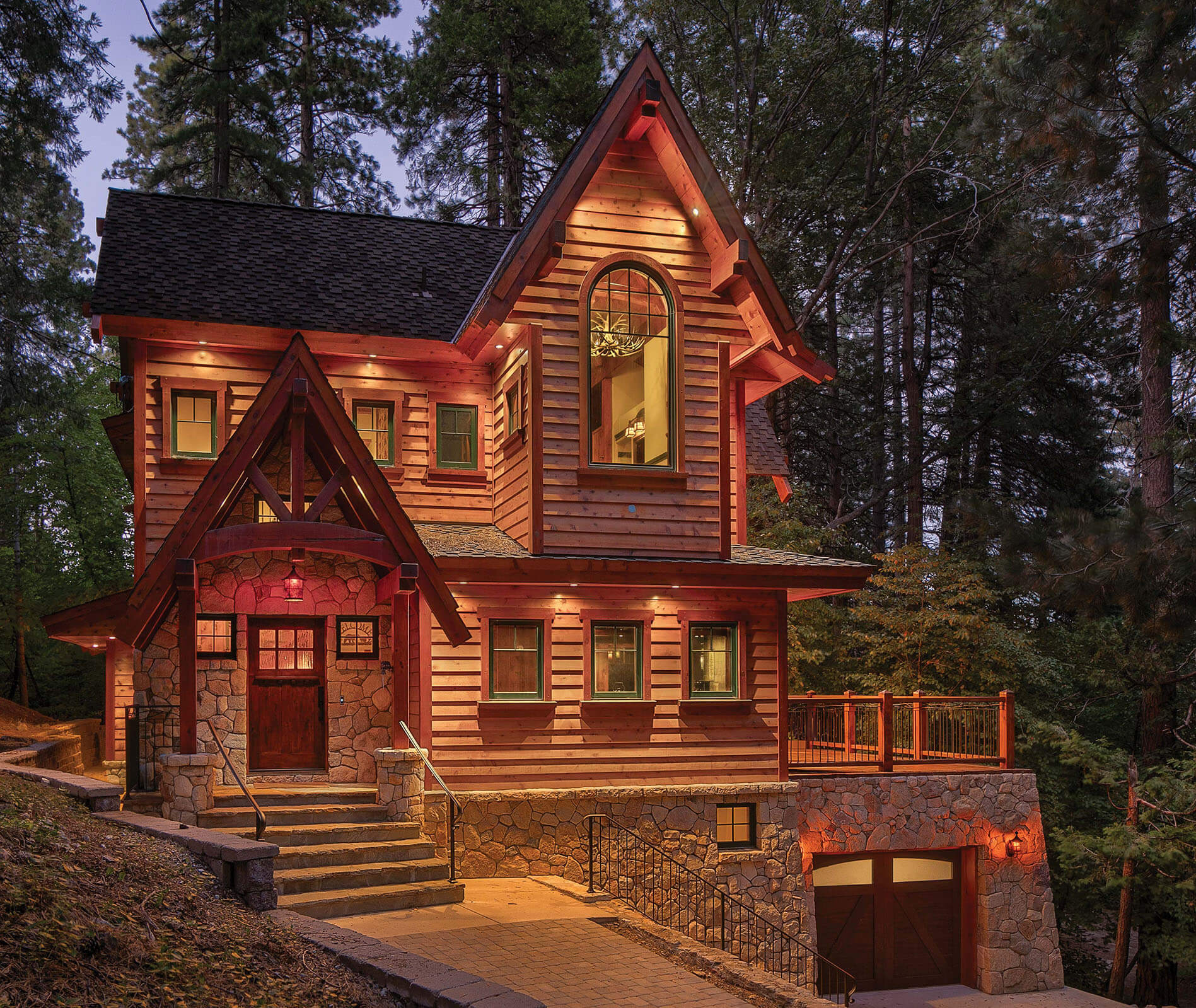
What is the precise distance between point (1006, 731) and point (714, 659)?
5230 mm

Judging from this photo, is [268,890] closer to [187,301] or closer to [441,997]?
[441,997]

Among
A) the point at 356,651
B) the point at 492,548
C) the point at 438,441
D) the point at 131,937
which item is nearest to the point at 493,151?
the point at 438,441

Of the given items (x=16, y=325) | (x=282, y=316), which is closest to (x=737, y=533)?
(x=282, y=316)

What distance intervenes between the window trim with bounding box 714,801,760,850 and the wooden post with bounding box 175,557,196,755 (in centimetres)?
673

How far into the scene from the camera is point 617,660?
14.3m

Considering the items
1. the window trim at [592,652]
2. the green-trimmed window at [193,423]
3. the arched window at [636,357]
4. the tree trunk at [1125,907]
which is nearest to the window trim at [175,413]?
the green-trimmed window at [193,423]

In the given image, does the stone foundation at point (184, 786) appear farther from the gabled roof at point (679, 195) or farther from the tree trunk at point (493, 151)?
the tree trunk at point (493, 151)

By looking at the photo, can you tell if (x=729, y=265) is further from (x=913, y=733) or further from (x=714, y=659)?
(x=913, y=733)

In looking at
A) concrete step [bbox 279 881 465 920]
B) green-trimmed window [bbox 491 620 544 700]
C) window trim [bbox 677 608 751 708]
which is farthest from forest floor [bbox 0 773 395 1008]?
window trim [bbox 677 608 751 708]

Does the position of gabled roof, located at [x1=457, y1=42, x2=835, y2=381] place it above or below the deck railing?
above

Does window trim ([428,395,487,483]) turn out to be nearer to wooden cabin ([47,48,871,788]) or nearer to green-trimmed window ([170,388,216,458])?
wooden cabin ([47,48,871,788])

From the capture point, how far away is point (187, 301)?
1456 cm

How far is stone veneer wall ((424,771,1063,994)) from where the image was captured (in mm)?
13422

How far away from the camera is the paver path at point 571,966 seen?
8516mm
